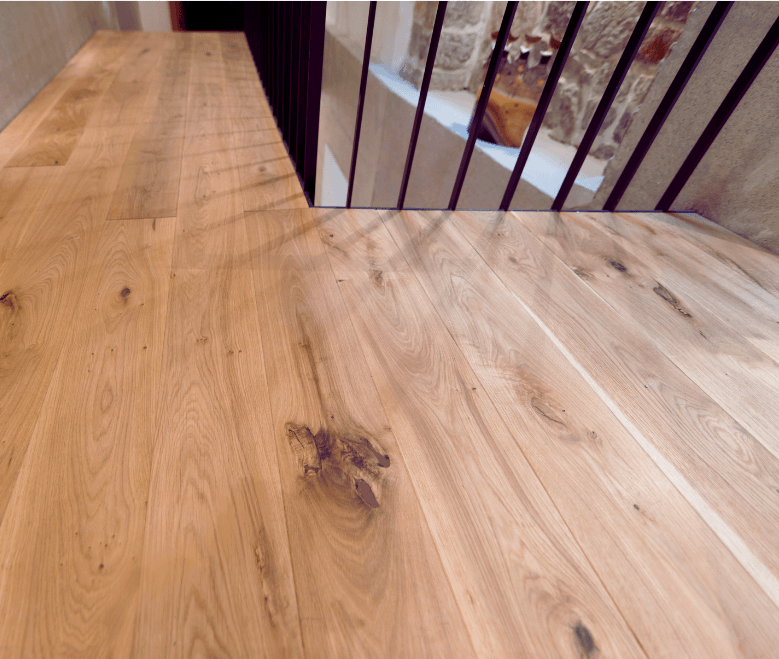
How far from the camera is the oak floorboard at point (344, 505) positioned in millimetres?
539

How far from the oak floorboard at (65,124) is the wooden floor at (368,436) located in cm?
19

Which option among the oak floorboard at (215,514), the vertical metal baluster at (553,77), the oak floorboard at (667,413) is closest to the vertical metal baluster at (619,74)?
the vertical metal baluster at (553,77)

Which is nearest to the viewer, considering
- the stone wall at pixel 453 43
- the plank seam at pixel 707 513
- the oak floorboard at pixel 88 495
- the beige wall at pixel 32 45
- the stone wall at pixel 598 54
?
the oak floorboard at pixel 88 495

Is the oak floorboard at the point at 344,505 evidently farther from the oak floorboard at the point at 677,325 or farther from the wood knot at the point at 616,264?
the wood knot at the point at 616,264

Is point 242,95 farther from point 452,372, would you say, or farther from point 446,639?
point 446,639

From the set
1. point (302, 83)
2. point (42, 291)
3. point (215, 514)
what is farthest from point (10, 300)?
point (302, 83)

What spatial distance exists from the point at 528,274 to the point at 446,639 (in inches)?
36.1

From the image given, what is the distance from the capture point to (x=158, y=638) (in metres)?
0.51

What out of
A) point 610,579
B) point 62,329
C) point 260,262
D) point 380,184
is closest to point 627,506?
point 610,579

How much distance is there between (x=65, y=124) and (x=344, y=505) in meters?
2.03

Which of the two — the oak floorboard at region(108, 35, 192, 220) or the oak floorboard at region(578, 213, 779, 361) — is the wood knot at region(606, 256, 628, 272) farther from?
the oak floorboard at region(108, 35, 192, 220)

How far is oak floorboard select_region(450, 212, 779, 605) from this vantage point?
2.31 ft

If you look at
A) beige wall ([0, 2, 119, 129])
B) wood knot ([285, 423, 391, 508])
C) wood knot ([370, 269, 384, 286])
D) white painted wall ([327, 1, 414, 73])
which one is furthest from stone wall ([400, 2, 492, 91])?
wood knot ([285, 423, 391, 508])

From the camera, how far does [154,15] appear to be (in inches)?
199
